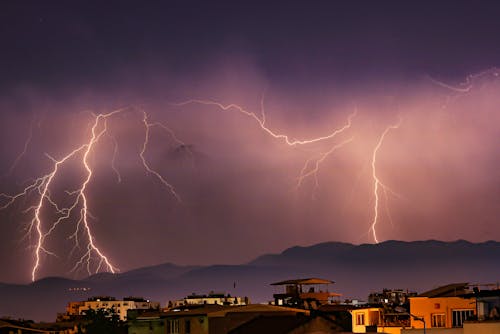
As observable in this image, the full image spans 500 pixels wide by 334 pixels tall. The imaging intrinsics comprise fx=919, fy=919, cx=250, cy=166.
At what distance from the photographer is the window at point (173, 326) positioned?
48628 millimetres

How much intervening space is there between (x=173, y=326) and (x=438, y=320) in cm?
1722

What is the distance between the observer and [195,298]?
137 meters

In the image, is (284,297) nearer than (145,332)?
No

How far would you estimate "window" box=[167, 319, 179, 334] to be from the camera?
4863 centimetres

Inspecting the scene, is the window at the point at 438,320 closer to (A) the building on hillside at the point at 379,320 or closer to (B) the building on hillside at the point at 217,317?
(A) the building on hillside at the point at 379,320

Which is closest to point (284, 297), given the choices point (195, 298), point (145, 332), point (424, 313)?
point (145, 332)

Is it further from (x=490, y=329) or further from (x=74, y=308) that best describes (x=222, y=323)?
(x=74, y=308)

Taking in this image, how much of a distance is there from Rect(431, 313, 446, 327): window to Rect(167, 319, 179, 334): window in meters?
16.5

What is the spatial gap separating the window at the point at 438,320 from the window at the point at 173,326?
54.2 ft

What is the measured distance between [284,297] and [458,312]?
28.4m

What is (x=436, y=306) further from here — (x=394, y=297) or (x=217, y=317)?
(x=394, y=297)

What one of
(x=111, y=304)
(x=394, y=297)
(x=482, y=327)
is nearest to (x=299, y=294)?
(x=394, y=297)

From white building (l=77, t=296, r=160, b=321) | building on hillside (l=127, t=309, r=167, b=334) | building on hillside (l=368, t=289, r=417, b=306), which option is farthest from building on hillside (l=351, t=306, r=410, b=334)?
white building (l=77, t=296, r=160, b=321)

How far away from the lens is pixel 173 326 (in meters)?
48.9
